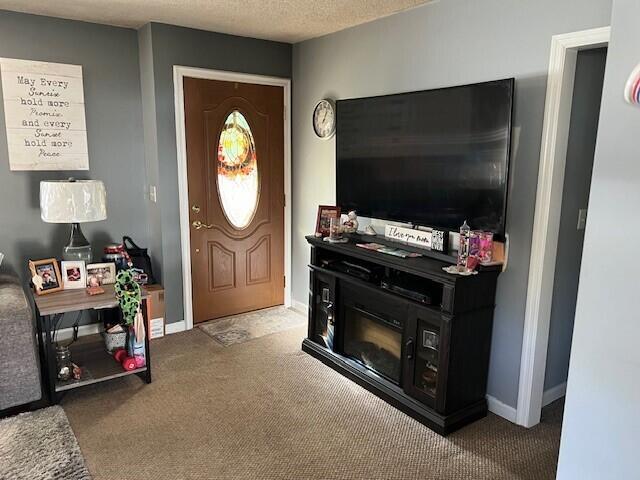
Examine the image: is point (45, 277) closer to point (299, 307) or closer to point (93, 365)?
point (93, 365)

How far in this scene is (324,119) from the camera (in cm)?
375

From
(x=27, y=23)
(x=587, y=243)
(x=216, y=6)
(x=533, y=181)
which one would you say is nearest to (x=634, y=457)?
(x=587, y=243)

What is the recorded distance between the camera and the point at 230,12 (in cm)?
312

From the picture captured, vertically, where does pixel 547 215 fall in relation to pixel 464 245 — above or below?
above

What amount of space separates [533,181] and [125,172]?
114 inches

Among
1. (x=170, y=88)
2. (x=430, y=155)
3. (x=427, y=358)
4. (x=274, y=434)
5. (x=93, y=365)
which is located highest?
(x=170, y=88)

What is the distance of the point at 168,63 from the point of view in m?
3.51

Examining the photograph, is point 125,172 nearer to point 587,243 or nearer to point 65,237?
point 65,237

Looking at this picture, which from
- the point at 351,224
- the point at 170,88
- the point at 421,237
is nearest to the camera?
the point at 421,237

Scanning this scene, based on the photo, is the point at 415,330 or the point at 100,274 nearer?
the point at 415,330

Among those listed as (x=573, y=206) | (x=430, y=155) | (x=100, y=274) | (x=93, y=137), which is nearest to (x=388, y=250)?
(x=430, y=155)

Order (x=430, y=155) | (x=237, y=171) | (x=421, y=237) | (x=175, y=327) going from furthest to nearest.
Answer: (x=237, y=171)
(x=175, y=327)
(x=421, y=237)
(x=430, y=155)

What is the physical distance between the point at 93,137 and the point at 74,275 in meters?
1.15

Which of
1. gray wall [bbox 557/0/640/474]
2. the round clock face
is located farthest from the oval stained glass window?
gray wall [bbox 557/0/640/474]
